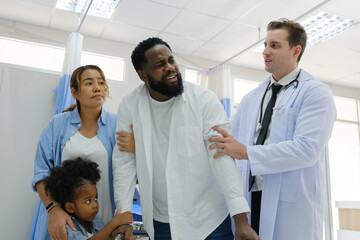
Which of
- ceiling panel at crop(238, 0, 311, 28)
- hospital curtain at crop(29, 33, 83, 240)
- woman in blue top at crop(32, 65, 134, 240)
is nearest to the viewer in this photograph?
woman in blue top at crop(32, 65, 134, 240)

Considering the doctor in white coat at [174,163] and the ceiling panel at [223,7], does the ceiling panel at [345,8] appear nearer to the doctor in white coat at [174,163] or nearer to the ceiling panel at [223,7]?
the ceiling panel at [223,7]

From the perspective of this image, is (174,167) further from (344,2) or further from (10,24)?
(10,24)

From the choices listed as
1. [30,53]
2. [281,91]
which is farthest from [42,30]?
[281,91]

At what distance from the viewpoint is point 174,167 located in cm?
147

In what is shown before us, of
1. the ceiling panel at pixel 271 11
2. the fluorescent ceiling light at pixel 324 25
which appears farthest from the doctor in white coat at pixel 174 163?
the fluorescent ceiling light at pixel 324 25

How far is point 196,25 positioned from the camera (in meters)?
4.58

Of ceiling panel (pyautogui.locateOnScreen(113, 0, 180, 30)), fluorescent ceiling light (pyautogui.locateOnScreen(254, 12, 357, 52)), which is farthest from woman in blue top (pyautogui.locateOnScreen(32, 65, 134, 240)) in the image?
fluorescent ceiling light (pyautogui.locateOnScreen(254, 12, 357, 52))

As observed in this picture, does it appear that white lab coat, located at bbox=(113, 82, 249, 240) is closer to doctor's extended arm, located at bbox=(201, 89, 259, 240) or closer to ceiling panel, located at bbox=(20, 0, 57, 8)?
doctor's extended arm, located at bbox=(201, 89, 259, 240)

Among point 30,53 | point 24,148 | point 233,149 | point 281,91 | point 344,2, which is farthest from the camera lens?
point 30,53

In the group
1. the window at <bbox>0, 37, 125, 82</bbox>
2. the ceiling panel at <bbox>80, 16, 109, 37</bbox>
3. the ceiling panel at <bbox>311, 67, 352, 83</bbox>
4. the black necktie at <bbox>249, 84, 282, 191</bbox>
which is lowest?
the black necktie at <bbox>249, 84, 282, 191</bbox>

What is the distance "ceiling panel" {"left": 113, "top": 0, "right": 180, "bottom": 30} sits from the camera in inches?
163

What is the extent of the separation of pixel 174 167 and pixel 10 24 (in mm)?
4105

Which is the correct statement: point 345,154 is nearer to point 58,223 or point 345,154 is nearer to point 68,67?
point 68,67

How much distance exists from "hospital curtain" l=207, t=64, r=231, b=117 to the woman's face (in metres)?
3.39
